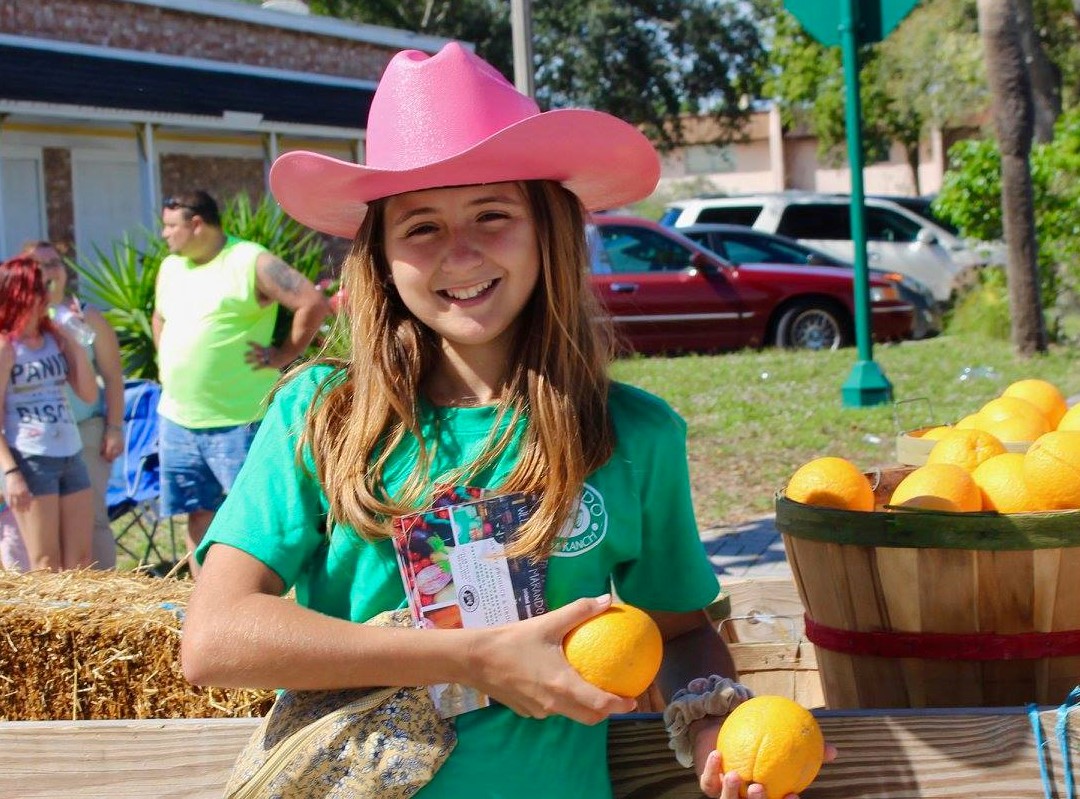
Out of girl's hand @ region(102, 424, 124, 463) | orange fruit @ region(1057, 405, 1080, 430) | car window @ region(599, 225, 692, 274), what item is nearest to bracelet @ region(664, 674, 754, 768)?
orange fruit @ region(1057, 405, 1080, 430)

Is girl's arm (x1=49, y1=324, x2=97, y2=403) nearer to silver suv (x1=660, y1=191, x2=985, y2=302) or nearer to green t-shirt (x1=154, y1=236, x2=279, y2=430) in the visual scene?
green t-shirt (x1=154, y1=236, x2=279, y2=430)

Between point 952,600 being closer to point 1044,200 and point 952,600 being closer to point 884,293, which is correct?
point 1044,200

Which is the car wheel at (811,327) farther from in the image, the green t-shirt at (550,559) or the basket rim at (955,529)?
the green t-shirt at (550,559)

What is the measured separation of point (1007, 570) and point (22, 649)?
2.43 m

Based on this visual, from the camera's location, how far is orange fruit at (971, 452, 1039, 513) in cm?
242

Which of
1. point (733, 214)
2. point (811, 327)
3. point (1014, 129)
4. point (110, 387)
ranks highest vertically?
point (733, 214)

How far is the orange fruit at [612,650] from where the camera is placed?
A: 176 centimetres

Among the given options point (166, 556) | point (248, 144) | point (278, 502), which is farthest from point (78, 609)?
point (248, 144)

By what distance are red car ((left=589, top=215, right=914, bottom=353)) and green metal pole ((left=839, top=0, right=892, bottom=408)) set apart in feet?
16.1

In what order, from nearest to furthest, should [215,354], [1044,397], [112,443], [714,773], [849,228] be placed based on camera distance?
[714,773] < [1044,397] < [215,354] < [112,443] < [849,228]

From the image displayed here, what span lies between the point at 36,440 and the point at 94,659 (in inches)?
137

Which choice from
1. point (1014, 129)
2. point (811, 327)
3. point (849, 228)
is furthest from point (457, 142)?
point (849, 228)

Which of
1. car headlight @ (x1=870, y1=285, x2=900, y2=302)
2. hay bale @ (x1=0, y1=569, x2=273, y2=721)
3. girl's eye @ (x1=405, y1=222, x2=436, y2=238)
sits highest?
car headlight @ (x1=870, y1=285, x2=900, y2=302)

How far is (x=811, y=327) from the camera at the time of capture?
53.6 feet
